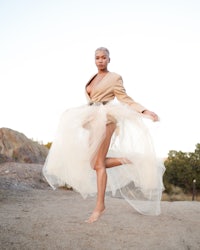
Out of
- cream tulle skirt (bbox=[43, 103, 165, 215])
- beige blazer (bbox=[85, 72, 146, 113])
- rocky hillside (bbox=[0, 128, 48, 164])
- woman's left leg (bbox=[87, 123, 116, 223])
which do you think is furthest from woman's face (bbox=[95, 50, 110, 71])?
rocky hillside (bbox=[0, 128, 48, 164])

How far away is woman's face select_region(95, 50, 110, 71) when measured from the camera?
14.3 ft

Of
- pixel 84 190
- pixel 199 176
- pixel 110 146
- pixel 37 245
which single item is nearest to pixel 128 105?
pixel 110 146

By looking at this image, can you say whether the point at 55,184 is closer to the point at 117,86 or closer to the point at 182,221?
the point at 117,86

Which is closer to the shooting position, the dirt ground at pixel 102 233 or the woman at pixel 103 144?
the dirt ground at pixel 102 233

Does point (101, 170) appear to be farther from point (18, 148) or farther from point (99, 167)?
point (18, 148)

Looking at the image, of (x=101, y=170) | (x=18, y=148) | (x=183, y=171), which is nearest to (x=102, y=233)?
(x=101, y=170)

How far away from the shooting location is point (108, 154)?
4.54 meters

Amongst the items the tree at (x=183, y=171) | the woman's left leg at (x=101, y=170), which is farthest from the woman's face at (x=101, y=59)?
the tree at (x=183, y=171)

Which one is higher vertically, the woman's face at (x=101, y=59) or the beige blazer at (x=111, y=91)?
the woman's face at (x=101, y=59)

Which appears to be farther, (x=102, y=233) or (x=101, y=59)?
(x=101, y=59)

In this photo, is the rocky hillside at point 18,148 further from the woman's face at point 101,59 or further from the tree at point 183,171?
the tree at point 183,171

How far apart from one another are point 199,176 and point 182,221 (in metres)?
18.4

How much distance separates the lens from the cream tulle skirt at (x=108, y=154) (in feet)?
13.8

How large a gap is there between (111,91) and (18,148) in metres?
9.66
